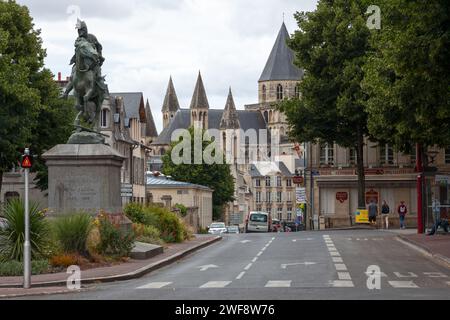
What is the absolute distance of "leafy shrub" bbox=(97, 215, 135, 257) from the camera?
30734 mm

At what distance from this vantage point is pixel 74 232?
2944 cm

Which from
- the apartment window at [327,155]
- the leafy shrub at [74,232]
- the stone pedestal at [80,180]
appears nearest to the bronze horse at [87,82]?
the stone pedestal at [80,180]

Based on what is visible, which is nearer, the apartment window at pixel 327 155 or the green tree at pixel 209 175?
the apartment window at pixel 327 155

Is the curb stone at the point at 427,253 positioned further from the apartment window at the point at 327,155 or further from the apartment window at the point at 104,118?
the apartment window at the point at 104,118

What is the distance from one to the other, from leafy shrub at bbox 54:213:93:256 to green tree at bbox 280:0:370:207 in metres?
32.4

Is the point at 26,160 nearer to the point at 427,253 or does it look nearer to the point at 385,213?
the point at 427,253

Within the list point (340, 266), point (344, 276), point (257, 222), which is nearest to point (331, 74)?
point (340, 266)

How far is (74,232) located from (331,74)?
1382 inches

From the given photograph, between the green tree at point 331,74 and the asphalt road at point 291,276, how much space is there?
22.8 meters

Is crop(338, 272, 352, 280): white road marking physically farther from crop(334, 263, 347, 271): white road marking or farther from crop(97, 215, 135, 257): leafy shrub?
→ crop(97, 215, 135, 257): leafy shrub

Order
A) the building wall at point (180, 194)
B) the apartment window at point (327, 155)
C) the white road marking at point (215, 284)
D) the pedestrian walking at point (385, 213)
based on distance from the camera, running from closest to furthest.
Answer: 1. the white road marking at point (215, 284)
2. the pedestrian walking at point (385, 213)
3. the apartment window at point (327, 155)
4. the building wall at point (180, 194)

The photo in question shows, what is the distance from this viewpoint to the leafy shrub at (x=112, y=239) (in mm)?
30734

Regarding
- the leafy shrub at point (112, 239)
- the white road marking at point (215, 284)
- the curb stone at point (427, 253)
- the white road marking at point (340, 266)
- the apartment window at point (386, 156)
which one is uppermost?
the apartment window at point (386, 156)
